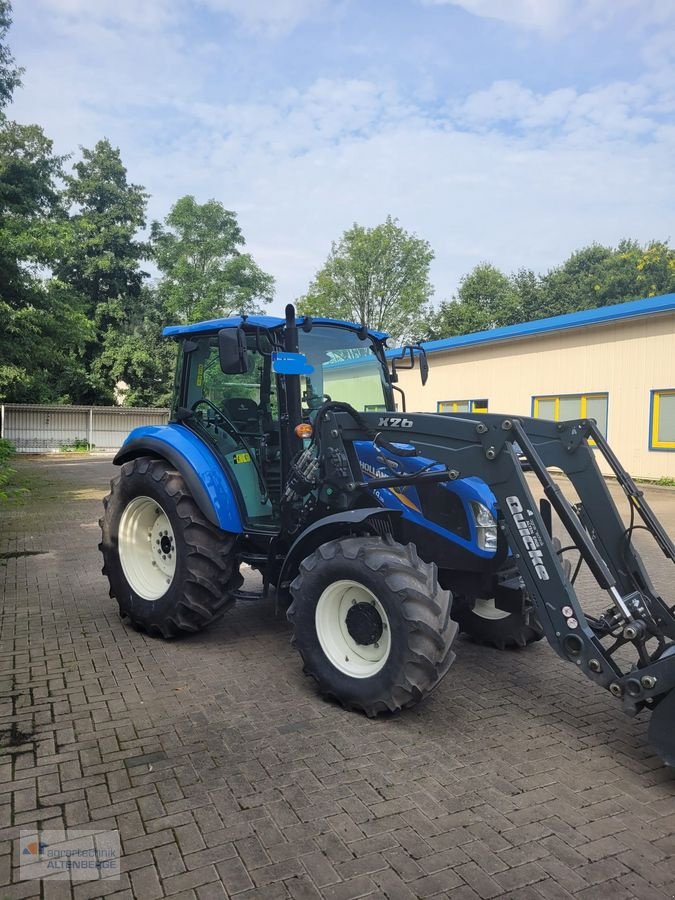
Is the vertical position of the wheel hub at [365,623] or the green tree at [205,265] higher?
the green tree at [205,265]

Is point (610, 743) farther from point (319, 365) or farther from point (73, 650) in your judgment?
point (73, 650)

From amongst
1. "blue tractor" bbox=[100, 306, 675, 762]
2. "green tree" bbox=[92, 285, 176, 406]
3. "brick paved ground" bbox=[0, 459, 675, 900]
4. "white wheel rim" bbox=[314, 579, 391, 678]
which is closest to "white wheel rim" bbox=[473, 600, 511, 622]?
"blue tractor" bbox=[100, 306, 675, 762]

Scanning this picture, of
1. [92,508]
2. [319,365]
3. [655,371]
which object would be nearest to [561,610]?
[319,365]

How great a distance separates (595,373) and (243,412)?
15.7 meters

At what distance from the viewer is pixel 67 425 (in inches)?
1298

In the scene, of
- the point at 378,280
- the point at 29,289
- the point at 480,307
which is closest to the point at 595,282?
the point at 480,307

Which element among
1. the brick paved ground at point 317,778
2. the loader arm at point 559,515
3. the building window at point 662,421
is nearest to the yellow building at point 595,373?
the building window at point 662,421

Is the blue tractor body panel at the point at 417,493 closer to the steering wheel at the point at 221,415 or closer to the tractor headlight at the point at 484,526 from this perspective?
the tractor headlight at the point at 484,526

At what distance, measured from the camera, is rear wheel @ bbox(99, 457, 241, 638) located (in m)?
5.06

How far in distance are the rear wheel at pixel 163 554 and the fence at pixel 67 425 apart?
27.9 m

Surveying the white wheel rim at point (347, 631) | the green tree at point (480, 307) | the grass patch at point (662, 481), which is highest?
the green tree at point (480, 307)

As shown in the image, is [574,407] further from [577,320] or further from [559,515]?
[559,515]

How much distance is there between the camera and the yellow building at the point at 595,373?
17.2 m

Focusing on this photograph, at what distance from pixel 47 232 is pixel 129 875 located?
16.4 metres
